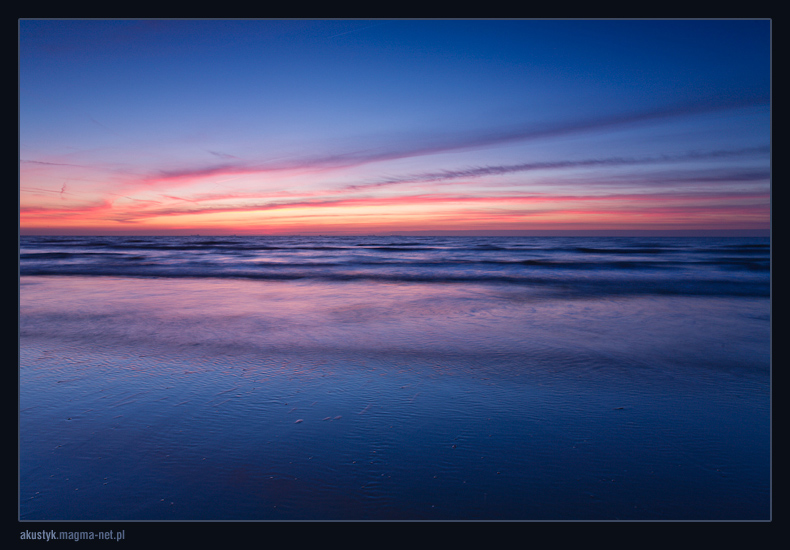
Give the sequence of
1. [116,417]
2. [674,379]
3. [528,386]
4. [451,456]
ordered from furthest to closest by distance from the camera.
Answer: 1. [674,379]
2. [528,386]
3. [116,417]
4. [451,456]

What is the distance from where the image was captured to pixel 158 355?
5.29 meters

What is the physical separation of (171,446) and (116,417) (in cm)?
83

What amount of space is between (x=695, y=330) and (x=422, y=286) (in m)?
8.11

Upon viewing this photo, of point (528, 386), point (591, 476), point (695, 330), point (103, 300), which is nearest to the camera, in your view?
point (591, 476)

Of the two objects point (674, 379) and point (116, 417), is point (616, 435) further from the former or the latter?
point (116, 417)

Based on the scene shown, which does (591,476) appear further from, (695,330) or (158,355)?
(695,330)
